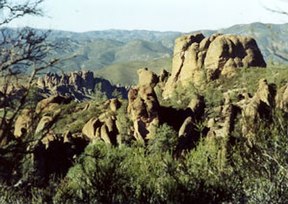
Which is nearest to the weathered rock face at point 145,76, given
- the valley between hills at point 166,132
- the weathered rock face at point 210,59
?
the valley between hills at point 166,132

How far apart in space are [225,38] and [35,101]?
105 m

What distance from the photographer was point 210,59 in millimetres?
105500

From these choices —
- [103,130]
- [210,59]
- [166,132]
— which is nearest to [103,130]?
[103,130]

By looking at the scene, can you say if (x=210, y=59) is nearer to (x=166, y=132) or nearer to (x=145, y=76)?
(x=145, y=76)

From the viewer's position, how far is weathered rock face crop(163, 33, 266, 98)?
4146 inches

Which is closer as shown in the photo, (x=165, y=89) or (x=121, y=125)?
(x=121, y=125)

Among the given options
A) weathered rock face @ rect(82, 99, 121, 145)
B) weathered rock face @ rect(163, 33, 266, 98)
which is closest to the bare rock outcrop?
weathered rock face @ rect(82, 99, 121, 145)

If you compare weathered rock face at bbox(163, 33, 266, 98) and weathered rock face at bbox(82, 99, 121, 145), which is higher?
weathered rock face at bbox(163, 33, 266, 98)

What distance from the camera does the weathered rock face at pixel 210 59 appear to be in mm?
105312

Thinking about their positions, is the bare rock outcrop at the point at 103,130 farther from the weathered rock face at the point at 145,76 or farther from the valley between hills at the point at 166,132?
the weathered rock face at the point at 145,76

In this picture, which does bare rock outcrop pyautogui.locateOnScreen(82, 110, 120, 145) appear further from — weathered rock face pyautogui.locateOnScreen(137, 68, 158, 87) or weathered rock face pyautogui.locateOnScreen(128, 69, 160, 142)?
weathered rock face pyautogui.locateOnScreen(137, 68, 158, 87)

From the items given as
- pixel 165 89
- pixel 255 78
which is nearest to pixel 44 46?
pixel 255 78

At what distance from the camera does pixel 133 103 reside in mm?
74312

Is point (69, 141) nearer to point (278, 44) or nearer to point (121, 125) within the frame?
point (121, 125)
